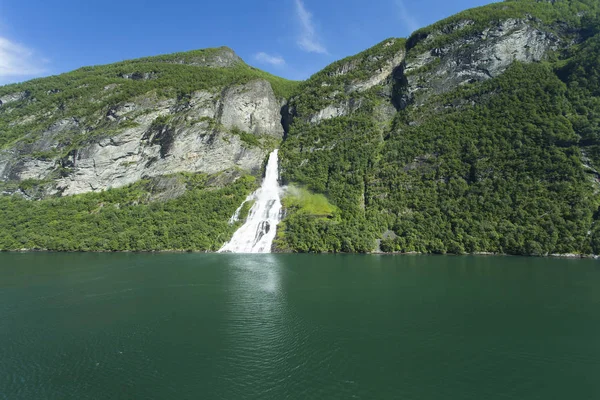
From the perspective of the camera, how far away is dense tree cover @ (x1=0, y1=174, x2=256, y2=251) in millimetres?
71062

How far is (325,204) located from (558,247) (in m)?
50.5

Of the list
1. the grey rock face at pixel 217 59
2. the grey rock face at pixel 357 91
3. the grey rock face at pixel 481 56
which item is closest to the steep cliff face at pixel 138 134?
the grey rock face at pixel 357 91

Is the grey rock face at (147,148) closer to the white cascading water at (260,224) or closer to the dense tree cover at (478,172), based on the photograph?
the white cascading water at (260,224)

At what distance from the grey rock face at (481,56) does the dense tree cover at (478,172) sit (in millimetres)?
5235

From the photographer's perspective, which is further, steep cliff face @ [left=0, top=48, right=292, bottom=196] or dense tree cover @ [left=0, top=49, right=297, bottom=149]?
dense tree cover @ [left=0, top=49, right=297, bottom=149]

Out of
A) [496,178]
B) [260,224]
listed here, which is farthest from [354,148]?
[260,224]

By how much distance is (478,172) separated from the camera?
246 ft

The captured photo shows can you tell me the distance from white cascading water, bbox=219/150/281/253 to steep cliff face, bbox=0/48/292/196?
1613 cm

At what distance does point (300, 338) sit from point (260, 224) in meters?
59.8

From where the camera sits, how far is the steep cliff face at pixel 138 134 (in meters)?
96.1

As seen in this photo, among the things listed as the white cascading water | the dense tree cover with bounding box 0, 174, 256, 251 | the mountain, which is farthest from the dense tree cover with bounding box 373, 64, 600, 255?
the dense tree cover with bounding box 0, 174, 256, 251

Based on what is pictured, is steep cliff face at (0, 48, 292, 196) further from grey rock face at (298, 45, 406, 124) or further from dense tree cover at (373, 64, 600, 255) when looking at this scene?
dense tree cover at (373, 64, 600, 255)

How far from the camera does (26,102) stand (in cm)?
12650

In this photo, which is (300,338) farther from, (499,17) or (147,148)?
(499,17)
